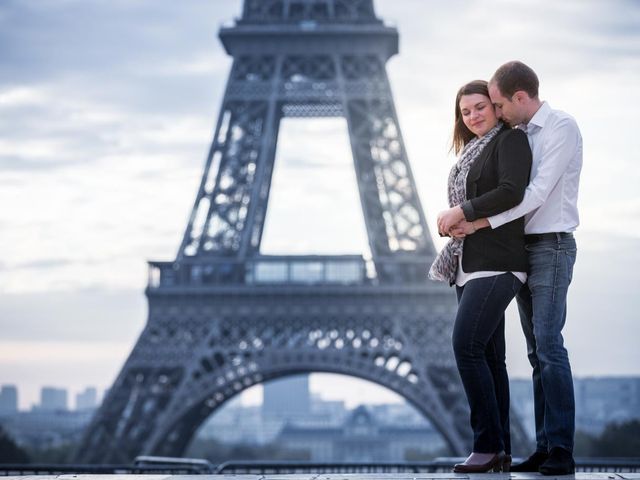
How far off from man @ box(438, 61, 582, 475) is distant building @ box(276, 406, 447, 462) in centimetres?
9643

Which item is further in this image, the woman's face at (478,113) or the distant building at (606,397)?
the distant building at (606,397)

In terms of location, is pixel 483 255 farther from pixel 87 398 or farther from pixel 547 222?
pixel 87 398

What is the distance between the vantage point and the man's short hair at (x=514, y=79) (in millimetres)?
7184

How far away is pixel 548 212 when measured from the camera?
725 cm

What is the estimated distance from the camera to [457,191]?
7.41 meters

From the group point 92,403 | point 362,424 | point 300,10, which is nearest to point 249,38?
point 300,10

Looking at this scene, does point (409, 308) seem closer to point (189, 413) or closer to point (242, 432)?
point (189, 413)

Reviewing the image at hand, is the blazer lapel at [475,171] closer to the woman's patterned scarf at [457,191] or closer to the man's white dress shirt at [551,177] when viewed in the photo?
the woman's patterned scarf at [457,191]

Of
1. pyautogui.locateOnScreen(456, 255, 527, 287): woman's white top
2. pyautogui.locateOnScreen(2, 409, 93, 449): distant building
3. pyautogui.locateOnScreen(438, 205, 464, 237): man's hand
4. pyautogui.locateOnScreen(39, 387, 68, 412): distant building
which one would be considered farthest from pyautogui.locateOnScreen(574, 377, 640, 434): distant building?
pyautogui.locateOnScreen(438, 205, 464, 237): man's hand

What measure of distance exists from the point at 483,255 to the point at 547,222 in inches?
16.4

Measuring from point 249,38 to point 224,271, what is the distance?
6811 millimetres

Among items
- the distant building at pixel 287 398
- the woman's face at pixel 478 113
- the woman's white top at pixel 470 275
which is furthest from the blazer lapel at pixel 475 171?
the distant building at pixel 287 398

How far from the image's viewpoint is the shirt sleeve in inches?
279

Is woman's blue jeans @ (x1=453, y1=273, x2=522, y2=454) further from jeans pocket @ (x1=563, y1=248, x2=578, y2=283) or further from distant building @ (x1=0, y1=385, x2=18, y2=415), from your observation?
distant building @ (x1=0, y1=385, x2=18, y2=415)
